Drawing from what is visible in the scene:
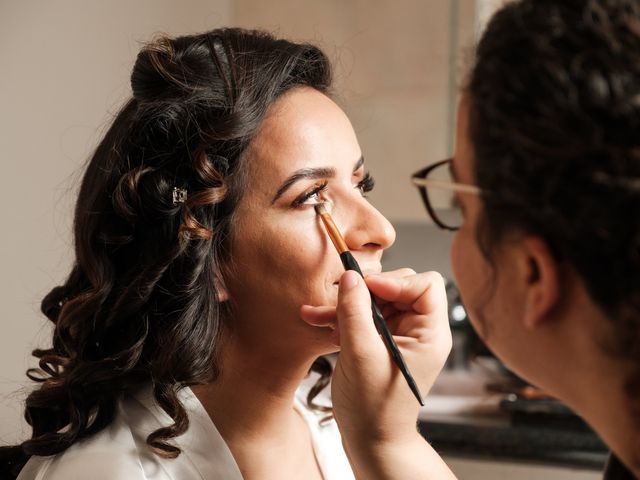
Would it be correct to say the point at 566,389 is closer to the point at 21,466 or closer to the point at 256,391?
the point at 256,391

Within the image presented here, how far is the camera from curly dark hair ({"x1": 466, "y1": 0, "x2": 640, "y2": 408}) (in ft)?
2.08

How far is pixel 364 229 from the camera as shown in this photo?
1.20 meters

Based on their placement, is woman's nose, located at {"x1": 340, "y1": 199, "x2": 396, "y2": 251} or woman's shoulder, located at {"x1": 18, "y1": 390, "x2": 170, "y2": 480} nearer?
woman's shoulder, located at {"x1": 18, "y1": 390, "x2": 170, "y2": 480}

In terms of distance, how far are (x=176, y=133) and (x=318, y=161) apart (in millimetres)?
208

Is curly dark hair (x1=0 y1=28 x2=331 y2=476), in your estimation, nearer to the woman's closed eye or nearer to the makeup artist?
the woman's closed eye

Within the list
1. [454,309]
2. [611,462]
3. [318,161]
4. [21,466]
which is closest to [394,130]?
[454,309]

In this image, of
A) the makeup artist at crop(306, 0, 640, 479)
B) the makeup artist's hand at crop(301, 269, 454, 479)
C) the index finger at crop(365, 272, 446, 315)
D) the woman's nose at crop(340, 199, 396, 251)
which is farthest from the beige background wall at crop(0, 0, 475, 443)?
the makeup artist at crop(306, 0, 640, 479)

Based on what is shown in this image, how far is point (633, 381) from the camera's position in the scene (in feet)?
2.32

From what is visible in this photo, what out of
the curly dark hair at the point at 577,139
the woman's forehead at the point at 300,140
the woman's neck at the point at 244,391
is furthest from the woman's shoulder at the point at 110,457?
the curly dark hair at the point at 577,139

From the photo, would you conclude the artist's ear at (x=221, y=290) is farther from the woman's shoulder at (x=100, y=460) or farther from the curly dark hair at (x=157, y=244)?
the woman's shoulder at (x=100, y=460)

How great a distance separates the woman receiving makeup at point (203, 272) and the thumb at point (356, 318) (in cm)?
12

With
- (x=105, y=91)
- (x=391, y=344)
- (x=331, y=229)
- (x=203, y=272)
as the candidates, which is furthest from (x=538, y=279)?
(x=105, y=91)

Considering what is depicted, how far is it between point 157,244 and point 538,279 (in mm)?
604

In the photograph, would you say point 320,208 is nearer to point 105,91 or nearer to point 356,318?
point 356,318
